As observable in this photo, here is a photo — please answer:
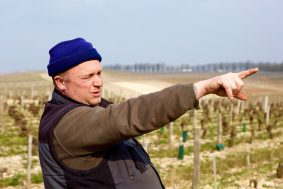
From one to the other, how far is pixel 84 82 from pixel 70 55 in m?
0.12

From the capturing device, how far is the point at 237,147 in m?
16.2

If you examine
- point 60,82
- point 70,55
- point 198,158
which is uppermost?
point 70,55

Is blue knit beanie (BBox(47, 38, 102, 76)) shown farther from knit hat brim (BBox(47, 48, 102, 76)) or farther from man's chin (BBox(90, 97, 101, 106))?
man's chin (BBox(90, 97, 101, 106))

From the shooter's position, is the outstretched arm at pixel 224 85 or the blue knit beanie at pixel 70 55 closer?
the outstretched arm at pixel 224 85

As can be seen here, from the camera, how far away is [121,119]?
5.54ft

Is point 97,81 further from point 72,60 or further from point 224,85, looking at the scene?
point 224,85

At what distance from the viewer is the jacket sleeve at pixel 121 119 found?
1.65 m

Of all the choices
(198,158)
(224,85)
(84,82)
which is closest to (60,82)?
(84,82)

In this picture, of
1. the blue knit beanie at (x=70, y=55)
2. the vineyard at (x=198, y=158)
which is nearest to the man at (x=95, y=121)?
the blue knit beanie at (x=70, y=55)

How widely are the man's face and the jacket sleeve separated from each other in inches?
4.6

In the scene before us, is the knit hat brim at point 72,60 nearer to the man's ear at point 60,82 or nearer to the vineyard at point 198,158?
the man's ear at point 60,82

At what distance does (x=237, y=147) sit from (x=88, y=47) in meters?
14.8

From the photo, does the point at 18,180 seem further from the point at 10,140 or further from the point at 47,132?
the point at 47,132

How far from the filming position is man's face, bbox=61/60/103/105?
76.1 inches
